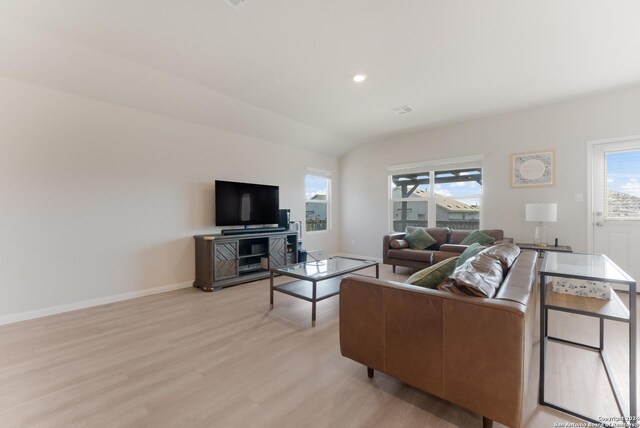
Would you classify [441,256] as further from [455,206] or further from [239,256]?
[239,256]

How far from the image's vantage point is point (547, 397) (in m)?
1.63

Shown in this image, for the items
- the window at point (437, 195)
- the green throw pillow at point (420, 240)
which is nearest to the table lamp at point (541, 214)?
the window at point (437, 195)

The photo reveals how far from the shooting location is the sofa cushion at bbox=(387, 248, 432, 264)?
4414mm

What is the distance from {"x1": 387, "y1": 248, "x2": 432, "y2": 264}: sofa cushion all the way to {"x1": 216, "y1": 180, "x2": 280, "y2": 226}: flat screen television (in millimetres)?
2195

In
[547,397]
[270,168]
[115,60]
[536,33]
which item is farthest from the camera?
[270,168]

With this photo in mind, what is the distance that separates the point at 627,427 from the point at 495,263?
0.95 m

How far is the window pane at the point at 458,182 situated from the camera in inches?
193

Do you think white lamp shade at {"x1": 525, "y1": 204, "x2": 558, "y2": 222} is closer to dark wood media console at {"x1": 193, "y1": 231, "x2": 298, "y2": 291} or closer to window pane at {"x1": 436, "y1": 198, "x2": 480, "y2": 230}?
window pane at {"x1": 436, "y1": 198, "x2": 480, "y2": 230}

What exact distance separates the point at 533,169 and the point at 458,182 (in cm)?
112

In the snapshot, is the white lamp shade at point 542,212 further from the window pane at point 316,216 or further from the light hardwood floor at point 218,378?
the window pane at point 316,216

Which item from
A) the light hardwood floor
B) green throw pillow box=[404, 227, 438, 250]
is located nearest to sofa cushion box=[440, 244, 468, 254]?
green throw pillow box=[404, 227, 438, 250]

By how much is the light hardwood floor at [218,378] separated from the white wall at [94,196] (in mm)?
566

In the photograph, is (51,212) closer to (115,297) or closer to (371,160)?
(115,297)

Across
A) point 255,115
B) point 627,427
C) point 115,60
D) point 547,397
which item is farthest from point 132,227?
point 627,427
